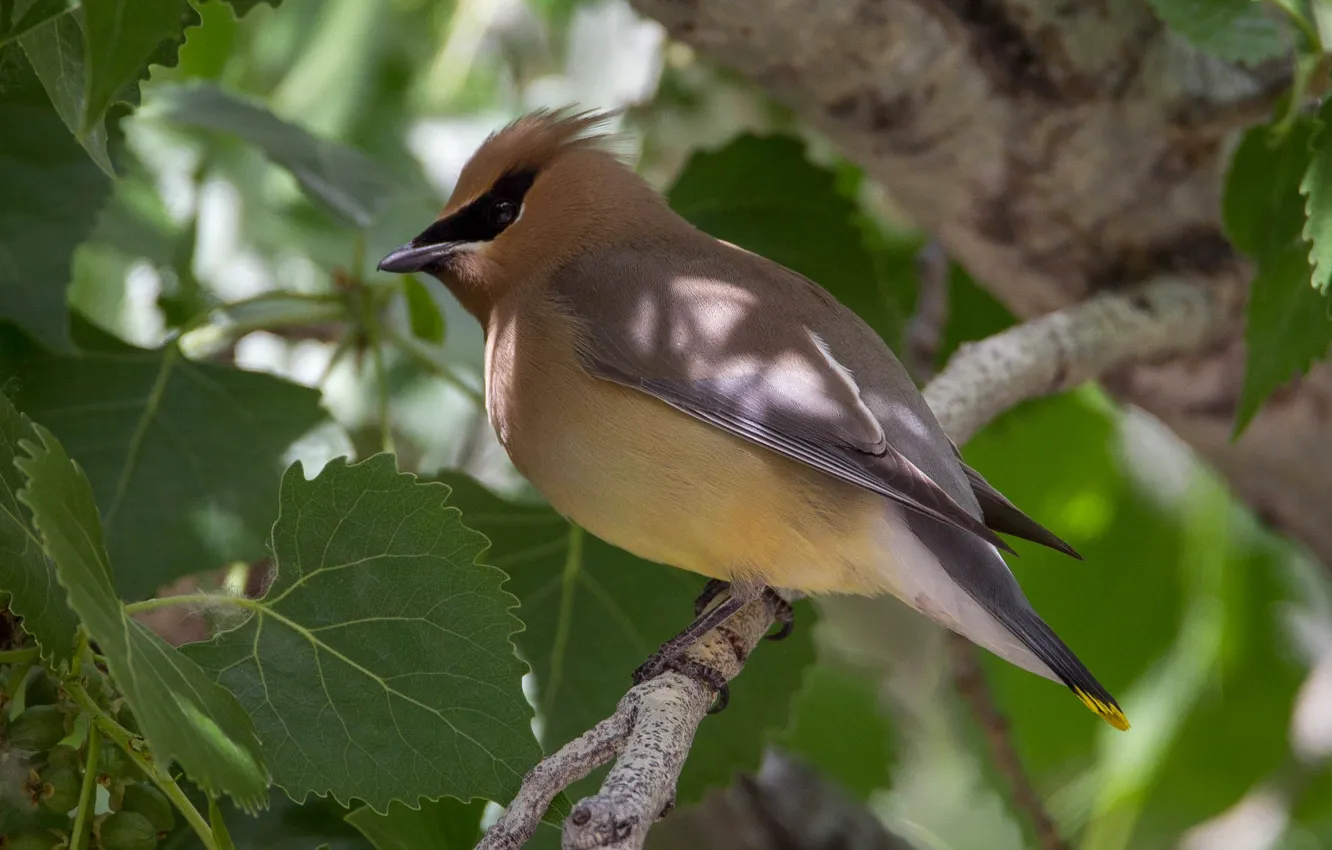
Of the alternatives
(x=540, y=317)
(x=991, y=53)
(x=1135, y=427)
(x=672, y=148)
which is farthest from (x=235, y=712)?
(x=1135, y=427)

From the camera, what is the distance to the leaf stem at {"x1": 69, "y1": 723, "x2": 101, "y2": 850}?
157cm

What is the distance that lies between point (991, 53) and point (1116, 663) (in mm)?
1771

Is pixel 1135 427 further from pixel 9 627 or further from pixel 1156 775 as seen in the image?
pixel 9 627

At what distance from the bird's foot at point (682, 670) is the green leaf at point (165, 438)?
2.20 feet

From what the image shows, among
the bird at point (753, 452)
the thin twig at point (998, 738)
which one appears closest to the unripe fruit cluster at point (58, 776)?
the bird at point (753, 452)

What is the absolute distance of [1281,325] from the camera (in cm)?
244

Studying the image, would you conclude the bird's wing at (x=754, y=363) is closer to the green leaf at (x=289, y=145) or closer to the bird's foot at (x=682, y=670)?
the bird's foot at (x=682, y=670)

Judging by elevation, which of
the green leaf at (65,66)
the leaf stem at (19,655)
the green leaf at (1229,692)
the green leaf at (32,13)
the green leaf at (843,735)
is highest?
the green leaf at (32,13)

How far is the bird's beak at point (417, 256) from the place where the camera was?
2.84 m

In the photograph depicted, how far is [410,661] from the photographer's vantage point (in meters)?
1.78

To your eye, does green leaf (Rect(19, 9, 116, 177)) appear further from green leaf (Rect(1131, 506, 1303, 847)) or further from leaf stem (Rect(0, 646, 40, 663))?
green leaf (Rect(1131, 506, 1303, 847))

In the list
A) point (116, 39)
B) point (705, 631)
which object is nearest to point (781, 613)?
point (705, 631)

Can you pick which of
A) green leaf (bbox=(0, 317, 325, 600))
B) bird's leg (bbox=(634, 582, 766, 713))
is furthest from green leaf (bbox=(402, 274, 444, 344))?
bird's leg (bbox=(634, 582, 766, 713))

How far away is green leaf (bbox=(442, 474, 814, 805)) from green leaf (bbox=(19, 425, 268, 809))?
1.00 m
